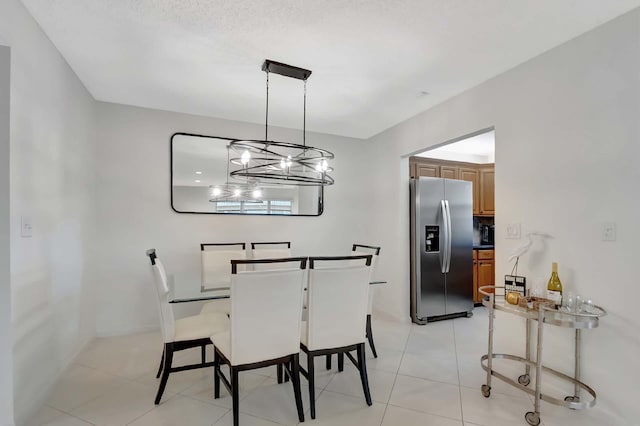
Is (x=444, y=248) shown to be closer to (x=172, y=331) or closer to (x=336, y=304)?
(x=336, y=304)

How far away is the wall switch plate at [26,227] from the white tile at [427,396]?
8.66 ft

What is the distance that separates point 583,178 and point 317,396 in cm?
243

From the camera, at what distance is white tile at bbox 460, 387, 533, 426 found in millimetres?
1994

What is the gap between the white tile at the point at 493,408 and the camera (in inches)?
78.5

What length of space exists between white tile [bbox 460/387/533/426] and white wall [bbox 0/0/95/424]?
2.83 m

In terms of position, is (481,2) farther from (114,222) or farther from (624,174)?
(114,222)

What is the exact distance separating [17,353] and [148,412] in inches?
33.4

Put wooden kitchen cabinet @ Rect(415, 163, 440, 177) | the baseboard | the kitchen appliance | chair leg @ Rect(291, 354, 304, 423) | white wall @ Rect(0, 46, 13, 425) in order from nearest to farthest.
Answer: white wall @ Rect(0, 46, 13, 425) < chair leg @ Rect(291, 354, 304, 423) < the baseboard < wooden kitchen cabinet @ Rect(415, 163, 440, 177) < the kitchen appliance

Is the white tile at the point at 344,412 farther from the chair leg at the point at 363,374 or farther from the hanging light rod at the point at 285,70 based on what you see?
the hanging light rod at the point at 285,70

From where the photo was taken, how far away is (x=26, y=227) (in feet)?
6.48

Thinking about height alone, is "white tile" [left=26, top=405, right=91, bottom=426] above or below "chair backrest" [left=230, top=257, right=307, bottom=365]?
below

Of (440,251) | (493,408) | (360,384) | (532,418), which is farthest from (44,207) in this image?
(440,251)

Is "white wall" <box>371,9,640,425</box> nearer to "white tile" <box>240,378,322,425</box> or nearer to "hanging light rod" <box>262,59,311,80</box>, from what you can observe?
"hanging light rod" <box>262,59,311,80</box>

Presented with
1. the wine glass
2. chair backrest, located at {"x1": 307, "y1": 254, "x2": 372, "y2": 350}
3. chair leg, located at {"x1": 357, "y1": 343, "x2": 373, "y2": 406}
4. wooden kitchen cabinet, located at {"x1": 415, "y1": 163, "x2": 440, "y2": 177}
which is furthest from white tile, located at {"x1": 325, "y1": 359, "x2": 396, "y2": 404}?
wooden kitchen cabinet, located at {"x1": 415, "y1": 163, "x2": 440, "y2": 177}
